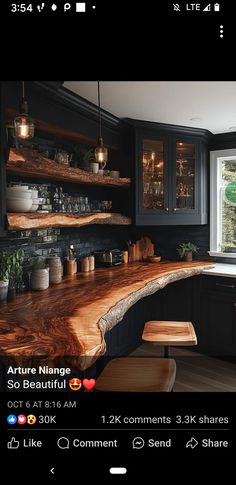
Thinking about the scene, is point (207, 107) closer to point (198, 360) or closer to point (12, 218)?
point (12, 218)

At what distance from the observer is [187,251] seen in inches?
119

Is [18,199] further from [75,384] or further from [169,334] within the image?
[75,384]

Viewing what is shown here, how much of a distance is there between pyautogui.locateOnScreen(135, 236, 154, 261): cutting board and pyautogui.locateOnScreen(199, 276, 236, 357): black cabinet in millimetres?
557

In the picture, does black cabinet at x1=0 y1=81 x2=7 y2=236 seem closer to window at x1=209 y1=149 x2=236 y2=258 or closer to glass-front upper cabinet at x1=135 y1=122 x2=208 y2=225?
glass-front upper cabinet at x1=135 y1=122 x2=208 y2=225

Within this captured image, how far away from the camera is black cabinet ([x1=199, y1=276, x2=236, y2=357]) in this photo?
2.49 metres

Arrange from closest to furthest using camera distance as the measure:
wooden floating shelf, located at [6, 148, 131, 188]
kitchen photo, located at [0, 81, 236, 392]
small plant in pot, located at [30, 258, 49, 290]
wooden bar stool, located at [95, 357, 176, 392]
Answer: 1. wooden bar stool, located at [95, 357, 176, 392]
2. kitchen photo, located at [0, 81, 236, 392]
3. wooden floating shelf, located at [6, 148, 131, 188]
4. small plant in pot, located at [30, 258, 49, 290]

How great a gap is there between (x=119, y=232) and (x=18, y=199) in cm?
148
